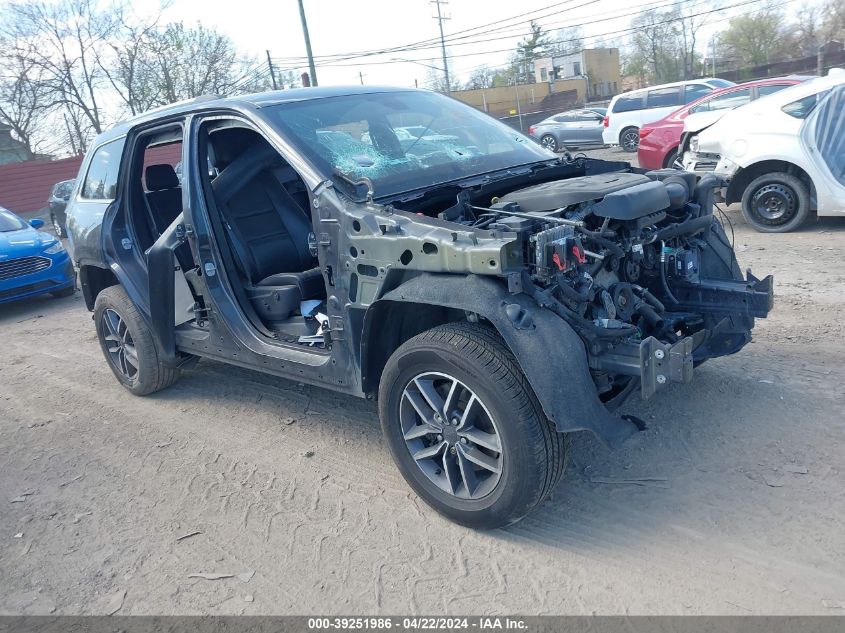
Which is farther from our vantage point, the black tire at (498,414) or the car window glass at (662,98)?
the car window glass at (662,98)

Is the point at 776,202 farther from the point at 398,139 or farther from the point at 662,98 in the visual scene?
the point at 662,98

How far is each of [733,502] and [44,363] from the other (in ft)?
20.2

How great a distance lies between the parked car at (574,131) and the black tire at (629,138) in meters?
3.53

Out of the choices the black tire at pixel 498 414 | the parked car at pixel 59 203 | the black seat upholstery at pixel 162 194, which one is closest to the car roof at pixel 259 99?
the black seat upholstery at pixel 162 194

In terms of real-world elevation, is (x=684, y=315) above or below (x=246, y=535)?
above

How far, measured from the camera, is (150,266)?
4594 millimetres

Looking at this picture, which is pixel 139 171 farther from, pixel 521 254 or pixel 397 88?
pixel 521 254

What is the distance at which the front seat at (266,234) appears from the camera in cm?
437

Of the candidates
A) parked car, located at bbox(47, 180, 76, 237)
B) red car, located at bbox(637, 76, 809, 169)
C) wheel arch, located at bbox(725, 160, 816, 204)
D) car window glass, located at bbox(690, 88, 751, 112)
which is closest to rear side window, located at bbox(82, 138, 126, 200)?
wheel arch, located at bbox(725, 160, 816, 204)

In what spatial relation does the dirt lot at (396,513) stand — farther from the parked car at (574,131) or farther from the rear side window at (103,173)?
the parked car at (574,131)

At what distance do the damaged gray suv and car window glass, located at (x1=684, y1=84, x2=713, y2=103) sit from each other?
53.4ft

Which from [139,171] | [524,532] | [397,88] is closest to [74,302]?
[139,171]

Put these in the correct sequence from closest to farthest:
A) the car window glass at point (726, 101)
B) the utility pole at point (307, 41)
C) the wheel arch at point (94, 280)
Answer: the wheel arch at point (94, 280), the car window glass at point (726, 101), the utility pole at point (307, 41)

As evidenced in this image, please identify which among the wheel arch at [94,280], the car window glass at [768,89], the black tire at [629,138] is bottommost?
the black tire at [629,138]
